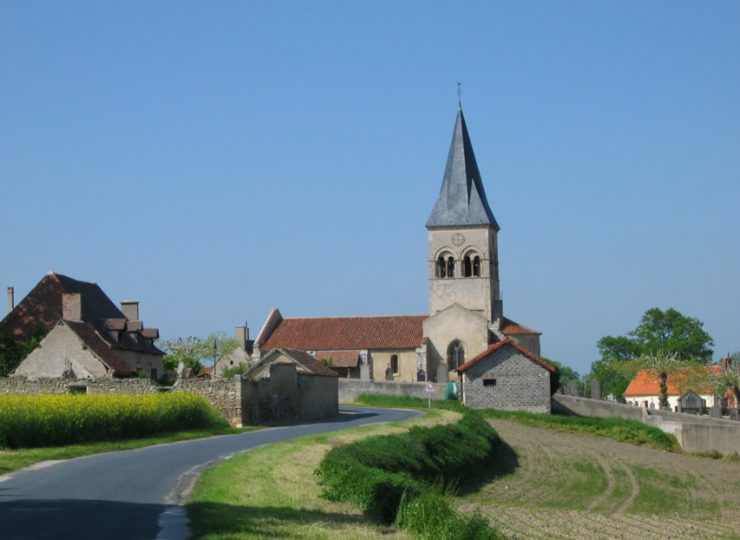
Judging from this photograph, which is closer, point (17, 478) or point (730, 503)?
point (17, 478)

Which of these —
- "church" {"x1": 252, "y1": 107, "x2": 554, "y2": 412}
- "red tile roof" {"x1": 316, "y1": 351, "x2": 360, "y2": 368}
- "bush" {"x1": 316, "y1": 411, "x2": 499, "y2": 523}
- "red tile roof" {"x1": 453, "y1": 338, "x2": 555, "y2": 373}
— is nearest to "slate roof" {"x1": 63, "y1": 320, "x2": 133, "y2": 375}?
"bush" {"x1": 316, "y1": 411, "x2": 499, "y2": 523}

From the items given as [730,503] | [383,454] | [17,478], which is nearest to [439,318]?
[730,503]

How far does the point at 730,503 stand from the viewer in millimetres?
36000

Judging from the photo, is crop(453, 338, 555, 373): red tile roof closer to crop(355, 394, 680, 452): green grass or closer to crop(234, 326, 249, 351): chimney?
crop(355, 394, 680, 452): green grass

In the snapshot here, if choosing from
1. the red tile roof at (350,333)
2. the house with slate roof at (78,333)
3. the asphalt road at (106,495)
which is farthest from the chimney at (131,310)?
the asphalt road at (106,495)

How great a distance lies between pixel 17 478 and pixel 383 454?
36.4 ft

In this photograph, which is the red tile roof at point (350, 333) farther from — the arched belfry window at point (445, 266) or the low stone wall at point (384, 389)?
the low stone wall at point (384, 389)

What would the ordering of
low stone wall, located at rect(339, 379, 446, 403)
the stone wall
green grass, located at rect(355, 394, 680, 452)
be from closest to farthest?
1. the stone wall
2. green grass, located at rect(355, 394, 680, 452)
3. low stone wall, located at rect(339, 379, 446, 403)

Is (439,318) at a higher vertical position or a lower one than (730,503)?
higher

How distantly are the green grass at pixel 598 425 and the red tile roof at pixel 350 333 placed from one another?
23.3 metres

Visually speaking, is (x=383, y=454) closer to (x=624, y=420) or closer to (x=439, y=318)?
(x=624, y=420)

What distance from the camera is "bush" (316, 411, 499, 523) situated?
69.4 feet

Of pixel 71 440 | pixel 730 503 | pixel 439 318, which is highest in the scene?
pixel 439 318

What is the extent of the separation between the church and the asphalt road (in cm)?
5333
